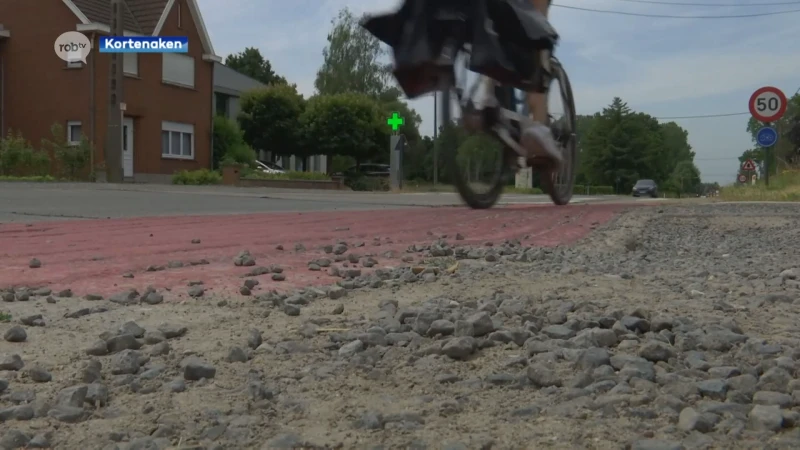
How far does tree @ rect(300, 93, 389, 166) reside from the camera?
38344mm

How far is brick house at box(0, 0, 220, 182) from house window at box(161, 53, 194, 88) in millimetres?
38

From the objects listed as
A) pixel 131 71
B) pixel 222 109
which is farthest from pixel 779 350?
pixel 222 109

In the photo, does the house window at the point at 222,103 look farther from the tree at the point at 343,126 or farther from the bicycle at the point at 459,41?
the bicycle at the point at 459,41

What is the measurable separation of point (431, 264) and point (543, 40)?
1.17 m

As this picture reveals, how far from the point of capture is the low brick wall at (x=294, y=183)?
25.7 metres

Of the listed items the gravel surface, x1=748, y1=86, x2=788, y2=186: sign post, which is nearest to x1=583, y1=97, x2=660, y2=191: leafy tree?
x1=748, y1=86, x2=788, y2=186: sign post

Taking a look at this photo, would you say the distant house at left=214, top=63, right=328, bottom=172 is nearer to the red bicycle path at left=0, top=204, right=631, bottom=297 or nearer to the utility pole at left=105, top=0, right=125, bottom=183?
the utility pole at left=105, top=0, right=125, bottom=183

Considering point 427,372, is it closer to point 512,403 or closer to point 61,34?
point 512,403

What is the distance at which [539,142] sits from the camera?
197 inches

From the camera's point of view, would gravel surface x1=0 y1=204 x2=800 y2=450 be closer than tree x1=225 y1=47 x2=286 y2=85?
Yes

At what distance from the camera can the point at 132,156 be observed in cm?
2903

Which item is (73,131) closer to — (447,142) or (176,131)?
(176,131)

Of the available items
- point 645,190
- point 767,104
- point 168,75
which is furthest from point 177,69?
point 767,104

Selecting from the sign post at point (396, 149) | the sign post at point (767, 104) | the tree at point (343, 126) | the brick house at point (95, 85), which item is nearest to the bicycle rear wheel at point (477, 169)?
the sign post at point (767, 104)
